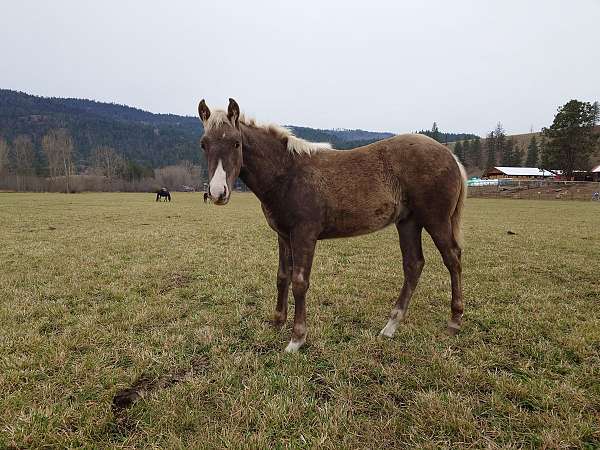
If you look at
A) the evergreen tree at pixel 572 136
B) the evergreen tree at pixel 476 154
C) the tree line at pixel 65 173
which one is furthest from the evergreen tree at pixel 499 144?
the tree line at pixel 65 173

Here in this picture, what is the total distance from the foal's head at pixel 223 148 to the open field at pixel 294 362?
6.15 feet

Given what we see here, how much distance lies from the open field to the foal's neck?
1889 millimetres

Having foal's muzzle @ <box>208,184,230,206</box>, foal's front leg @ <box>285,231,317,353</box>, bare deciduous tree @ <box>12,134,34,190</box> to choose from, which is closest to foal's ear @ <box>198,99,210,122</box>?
foal's muzzle @ <box>208,184,230,206</box>

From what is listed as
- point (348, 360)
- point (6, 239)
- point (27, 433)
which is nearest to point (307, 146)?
point (348, 360)

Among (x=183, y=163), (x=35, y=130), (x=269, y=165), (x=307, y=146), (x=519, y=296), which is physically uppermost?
(x=35, y=130)

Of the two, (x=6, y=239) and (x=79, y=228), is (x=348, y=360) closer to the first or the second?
(x=6, y=239)

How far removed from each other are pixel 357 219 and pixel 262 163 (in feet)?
4.43

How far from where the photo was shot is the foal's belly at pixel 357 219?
381 cm

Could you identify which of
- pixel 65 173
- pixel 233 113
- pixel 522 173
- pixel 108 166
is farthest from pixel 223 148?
pixel 108 166

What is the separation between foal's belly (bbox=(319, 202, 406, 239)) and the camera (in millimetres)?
3812

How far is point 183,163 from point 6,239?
134729 millimetres

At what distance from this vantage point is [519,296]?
17.4 ft

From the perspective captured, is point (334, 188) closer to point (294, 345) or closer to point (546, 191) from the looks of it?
point (294, 345)

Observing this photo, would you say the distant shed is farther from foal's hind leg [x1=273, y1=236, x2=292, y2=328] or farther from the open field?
foal's hind leg [x1=273, y1=236, x2=292, y2=328]
